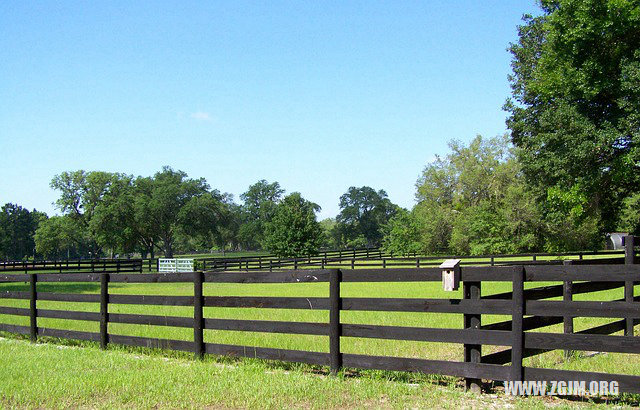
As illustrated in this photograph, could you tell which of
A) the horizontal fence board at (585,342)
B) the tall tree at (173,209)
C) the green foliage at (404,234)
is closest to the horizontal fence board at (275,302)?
the horizontal fence board at (585,342)

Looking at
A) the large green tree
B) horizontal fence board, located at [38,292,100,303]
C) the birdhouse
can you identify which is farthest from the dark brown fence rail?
the large green tree

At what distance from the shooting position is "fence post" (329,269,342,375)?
7.43 meters

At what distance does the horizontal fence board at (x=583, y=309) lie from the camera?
5.82 meters

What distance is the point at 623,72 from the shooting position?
79.9ft

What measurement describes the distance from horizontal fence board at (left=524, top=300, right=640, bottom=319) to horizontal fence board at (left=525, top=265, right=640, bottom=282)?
0.27 metres

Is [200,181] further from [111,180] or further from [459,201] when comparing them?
[459,201]

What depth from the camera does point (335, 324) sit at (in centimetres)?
750

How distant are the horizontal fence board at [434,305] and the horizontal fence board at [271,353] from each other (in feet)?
2.71

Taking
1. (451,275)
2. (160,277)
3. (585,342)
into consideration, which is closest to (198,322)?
(160,277)

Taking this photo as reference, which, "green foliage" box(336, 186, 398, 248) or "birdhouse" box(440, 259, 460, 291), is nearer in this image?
"birdhouse" box(440, 259, 460, 291)

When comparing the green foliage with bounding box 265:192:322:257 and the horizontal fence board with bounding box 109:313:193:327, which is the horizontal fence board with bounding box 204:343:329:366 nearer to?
the horizontal fence board with bounding box 109:313:193:327

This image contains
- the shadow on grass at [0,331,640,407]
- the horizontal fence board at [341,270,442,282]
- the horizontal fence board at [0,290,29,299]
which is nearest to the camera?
the shadow on grass at [0,331,640,407]

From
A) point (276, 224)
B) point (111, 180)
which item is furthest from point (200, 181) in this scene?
point (276, 224)

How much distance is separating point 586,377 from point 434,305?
5.87 feet
